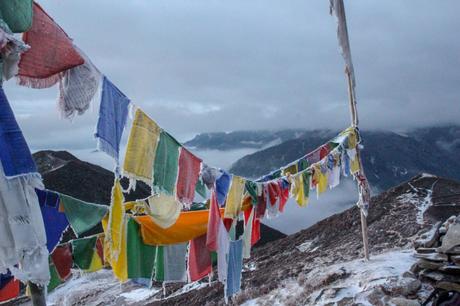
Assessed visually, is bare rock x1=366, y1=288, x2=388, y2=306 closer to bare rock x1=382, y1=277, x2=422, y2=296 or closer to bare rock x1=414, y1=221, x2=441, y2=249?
bare rock x1=382, y1=277, x2=422, y2=296

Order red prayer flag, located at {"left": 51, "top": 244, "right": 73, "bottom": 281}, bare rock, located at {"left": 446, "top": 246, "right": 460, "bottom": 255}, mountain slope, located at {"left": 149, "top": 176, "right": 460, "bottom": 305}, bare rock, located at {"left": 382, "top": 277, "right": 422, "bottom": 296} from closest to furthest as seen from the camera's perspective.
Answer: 1. red prayer flag, located at {"left": 51, "top": 244, "right": 73, "bottom": 281}
2. bare rock, located at {"left": 382, "top": 277, "right": 422, "bottom": 296}
3. bare rock, located at {"left": 446, "top": 246, "right": 460, "bottom": 255}
4. mountain slope, located at {"left": 149, "top": 176, "right": 460, "bottom": 305}

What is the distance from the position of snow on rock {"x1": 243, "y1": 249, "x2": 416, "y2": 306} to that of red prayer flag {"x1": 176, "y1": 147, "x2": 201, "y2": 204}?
231 inches

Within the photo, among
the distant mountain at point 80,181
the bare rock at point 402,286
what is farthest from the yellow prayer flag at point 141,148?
the distant mountain at point 80,181

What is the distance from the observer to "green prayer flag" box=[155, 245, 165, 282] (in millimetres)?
6898

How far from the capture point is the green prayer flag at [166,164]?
5.33 m

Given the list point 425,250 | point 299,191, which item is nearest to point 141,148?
point 299,191

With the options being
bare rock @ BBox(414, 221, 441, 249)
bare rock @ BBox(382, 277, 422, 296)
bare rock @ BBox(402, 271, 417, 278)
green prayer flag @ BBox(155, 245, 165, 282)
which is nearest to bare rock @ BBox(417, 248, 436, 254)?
bare rock @ BBox(414, 221, 441, 249)

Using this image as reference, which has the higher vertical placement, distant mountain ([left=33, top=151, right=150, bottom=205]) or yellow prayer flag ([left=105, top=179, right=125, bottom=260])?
yellow prayer flag ([left=105, top=179, right=125, bottom=260])

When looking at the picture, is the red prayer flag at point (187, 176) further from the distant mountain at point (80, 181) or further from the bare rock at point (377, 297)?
the distant mountain at point (80, 181)

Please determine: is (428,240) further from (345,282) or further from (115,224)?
(115,224)

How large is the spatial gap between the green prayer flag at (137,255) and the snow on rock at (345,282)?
18.6 feet

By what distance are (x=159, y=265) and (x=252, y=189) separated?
7.59 ft

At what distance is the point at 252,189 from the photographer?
8.31m

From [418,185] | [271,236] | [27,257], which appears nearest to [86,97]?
[27,257]
